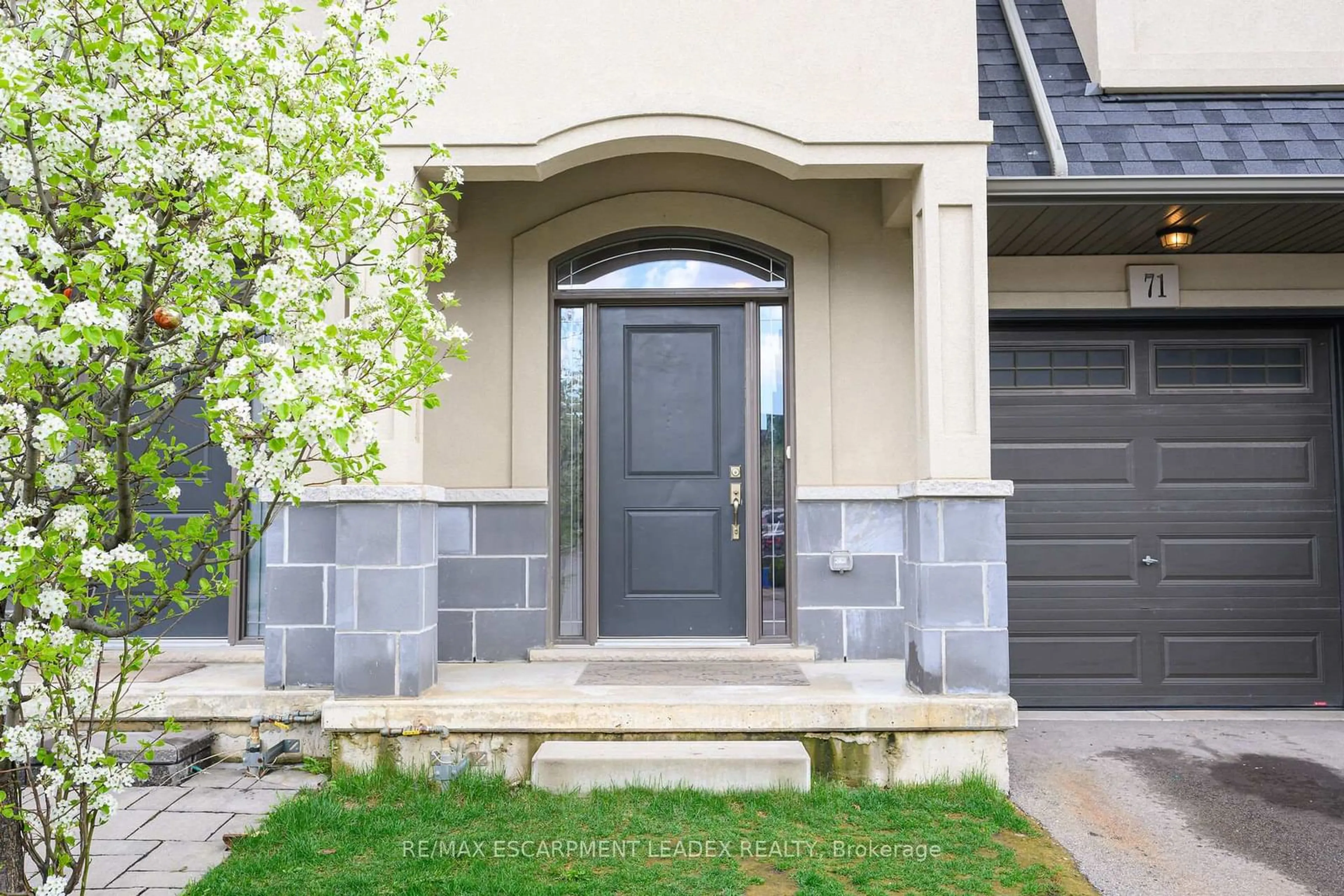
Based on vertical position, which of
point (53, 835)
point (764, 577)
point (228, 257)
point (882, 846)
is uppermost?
point (228, 257)

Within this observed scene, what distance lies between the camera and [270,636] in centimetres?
470

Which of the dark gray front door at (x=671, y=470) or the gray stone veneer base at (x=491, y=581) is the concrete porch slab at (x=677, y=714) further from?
the dark gray front door at (x=671, y=470)

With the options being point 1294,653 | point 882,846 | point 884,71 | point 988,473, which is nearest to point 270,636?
point 882,846

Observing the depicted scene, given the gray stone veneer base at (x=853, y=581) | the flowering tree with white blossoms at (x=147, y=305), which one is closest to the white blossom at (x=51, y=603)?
the flowering tree with white blossoms at (x=147, y=305)

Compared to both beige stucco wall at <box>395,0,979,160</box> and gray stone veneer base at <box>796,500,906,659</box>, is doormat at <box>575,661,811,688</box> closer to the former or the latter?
gray stone veneer base at <box>796,500,906,659</box>

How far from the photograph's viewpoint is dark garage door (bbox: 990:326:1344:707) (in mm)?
5773

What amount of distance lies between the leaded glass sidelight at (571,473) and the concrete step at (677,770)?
145 centimetres

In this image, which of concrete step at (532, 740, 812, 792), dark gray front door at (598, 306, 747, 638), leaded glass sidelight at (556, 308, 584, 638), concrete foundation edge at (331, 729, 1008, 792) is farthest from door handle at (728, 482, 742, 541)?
concrete step at (532, 740, 812, 792)

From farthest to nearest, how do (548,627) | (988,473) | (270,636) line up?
(548,627)
(270,636)
(988,473)

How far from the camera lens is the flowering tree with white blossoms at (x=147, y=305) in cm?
203

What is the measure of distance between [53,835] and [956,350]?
372 centimetres

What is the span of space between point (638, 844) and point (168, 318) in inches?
95.3

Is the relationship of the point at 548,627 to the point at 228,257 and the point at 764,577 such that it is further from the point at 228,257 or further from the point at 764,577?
the point at 228,257

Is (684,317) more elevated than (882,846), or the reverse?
(684,317)
